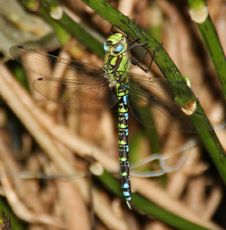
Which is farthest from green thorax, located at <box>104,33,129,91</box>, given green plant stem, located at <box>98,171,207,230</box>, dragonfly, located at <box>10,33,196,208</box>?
green plant stem, located at <box>98,171,207,230</box>

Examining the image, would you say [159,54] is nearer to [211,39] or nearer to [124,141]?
[211,39]

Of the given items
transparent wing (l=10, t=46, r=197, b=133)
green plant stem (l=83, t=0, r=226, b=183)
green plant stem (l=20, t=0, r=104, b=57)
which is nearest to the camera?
green plant stem (l=83, t=0, r=226, b=183)

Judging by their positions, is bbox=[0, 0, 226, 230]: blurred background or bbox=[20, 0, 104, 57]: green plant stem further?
bbox=[0, 0, 226, 230]: blurred background

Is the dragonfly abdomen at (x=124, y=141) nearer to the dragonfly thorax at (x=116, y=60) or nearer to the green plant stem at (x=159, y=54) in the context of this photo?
the dragonfly thorax at (x=116, y=60)

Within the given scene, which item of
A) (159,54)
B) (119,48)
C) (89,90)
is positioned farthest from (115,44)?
(159,54)

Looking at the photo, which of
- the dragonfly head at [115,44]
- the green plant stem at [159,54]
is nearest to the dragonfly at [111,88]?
the dragonfly head at [115,44]

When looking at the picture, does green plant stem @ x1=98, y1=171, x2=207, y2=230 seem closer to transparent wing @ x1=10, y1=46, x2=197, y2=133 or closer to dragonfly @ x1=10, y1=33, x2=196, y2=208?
dragonfly @ x1=10, y1=33, x2=196, y2=208

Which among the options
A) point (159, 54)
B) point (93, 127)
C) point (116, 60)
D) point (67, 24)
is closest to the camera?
point (159, 54)
